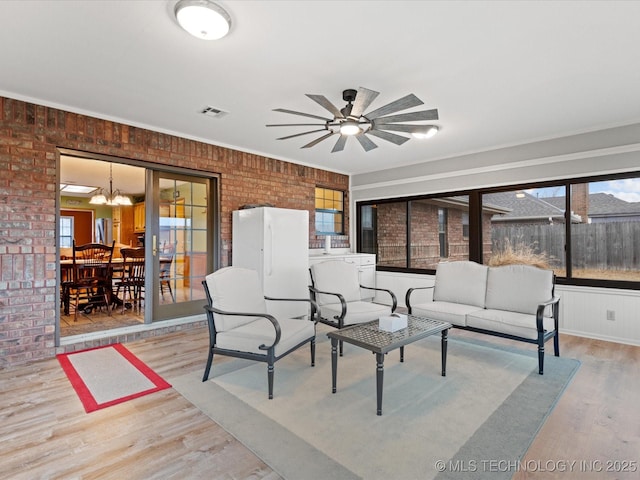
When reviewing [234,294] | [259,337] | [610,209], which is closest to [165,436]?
[259,337]

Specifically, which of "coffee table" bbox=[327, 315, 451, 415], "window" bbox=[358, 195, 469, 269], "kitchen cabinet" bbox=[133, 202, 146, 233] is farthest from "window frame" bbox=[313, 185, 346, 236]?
"kitchen cabinet" bbox=[133, 202, 146, 233]

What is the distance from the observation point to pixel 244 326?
9.96ft

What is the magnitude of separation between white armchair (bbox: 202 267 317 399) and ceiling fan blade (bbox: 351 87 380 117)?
180 cm

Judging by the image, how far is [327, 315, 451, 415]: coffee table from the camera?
7.85ft

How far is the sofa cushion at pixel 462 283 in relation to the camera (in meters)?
4.05

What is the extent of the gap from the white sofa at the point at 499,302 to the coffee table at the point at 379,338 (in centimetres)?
72

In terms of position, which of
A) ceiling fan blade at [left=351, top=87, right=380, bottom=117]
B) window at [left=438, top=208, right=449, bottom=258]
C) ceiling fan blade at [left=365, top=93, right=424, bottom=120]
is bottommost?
window at [left=438, top=208, right=449, bottom=258]

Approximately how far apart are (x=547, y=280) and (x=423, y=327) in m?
1.67

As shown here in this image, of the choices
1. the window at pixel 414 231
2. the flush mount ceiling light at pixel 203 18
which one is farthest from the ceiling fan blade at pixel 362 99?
the window at pixel 414 231

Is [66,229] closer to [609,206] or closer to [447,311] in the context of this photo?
[447,311]

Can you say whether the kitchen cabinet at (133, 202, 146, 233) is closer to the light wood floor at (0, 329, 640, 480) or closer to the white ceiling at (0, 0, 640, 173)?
the white ceiling at (0, 0, 640, 173)

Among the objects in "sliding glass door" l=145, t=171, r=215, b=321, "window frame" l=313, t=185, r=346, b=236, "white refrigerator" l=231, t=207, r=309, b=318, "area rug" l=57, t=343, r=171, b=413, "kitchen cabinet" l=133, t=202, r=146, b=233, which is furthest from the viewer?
"kitchen cabinet" l=133, t=202, r=146, b=233

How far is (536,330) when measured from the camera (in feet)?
10.4

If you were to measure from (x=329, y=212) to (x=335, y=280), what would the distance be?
2.77 meters
